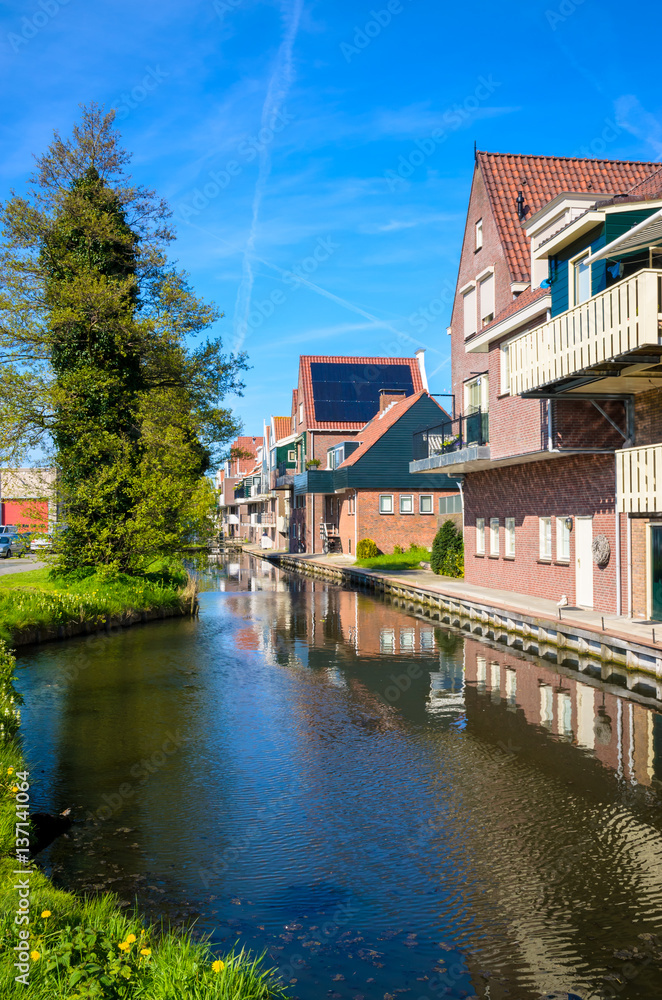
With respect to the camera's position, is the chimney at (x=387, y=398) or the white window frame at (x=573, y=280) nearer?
the white window frame at (x=573, y=280)

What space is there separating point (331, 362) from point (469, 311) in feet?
98.0

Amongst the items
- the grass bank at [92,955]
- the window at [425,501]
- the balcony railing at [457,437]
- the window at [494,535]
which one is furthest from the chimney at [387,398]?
the grass bank at [92,955]

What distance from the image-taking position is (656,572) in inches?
659

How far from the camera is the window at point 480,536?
27641 mm

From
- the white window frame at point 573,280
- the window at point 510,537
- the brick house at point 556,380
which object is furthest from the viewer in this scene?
the window at point 510,537

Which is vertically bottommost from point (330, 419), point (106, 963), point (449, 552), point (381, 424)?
point (106, 963)

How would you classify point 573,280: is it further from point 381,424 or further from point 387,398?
point 387,398

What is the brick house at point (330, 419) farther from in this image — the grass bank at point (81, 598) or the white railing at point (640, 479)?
the white railing at point (640, 479)

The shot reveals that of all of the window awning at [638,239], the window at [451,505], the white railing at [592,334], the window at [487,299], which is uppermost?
the window at [487,299]

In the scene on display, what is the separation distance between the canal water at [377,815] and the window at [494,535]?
1009 centimetres

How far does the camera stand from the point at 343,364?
5803cm

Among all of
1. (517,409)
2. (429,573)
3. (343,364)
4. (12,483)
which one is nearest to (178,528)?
(12,483)

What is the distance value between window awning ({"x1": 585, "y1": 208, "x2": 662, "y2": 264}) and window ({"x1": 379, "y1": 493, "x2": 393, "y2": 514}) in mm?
29660

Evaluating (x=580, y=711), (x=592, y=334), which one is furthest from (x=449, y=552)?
(x=580, y=711)
